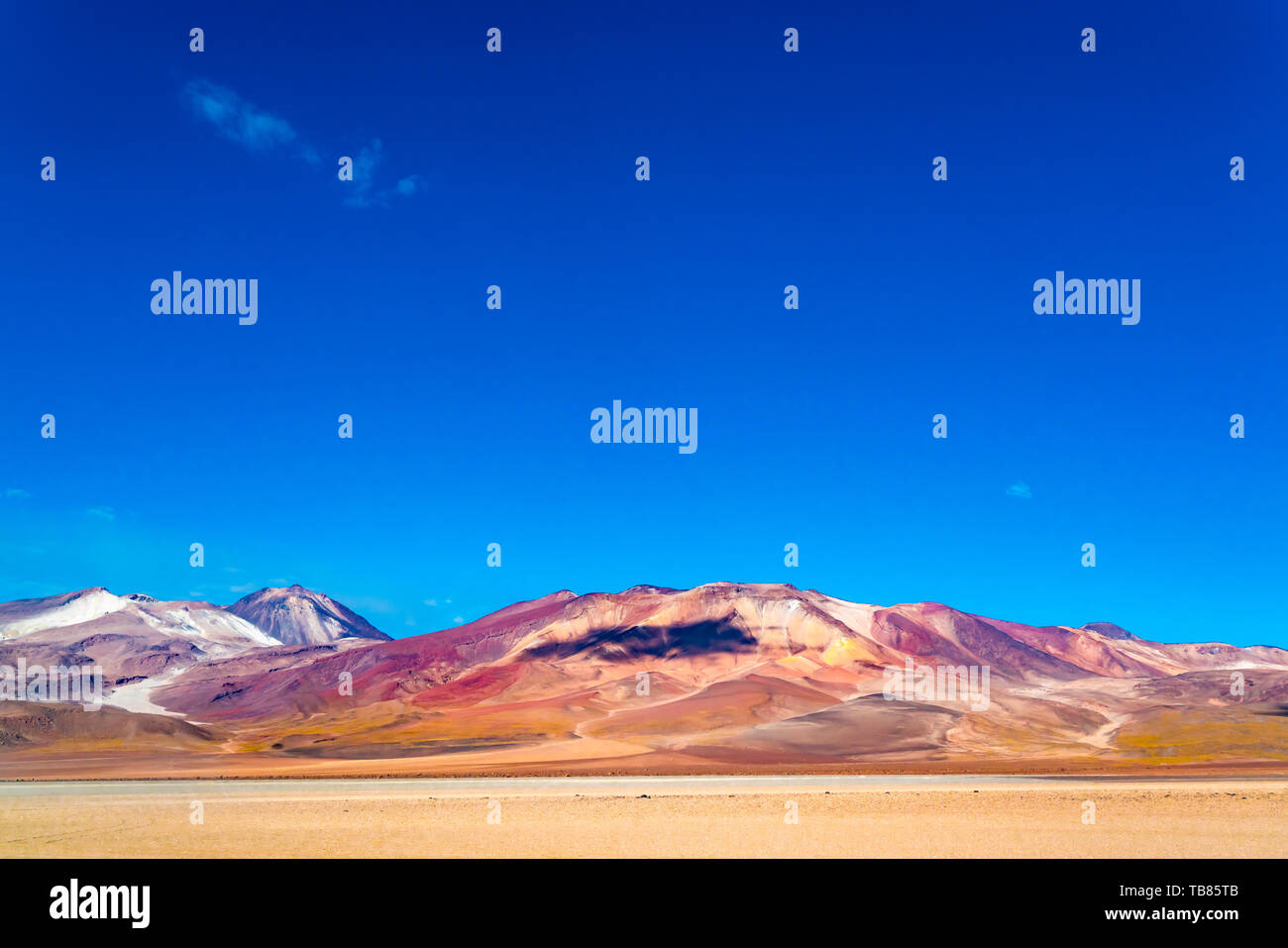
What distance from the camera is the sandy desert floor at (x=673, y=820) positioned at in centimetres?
3153

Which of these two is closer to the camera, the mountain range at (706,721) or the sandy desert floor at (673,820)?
the sandy desert floor at (673,820)

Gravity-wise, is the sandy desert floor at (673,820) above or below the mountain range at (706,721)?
above

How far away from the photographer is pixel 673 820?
38.4 m

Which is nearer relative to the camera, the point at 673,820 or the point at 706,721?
the point at 673,820

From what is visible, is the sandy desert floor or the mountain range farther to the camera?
the mountain range

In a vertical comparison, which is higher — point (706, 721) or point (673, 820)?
point (673, 820)

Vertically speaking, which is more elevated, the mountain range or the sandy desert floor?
the sandy desert floor

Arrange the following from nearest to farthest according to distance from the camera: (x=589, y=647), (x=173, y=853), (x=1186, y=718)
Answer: (x=173, y=853)
(x=1186, y=718)
(x=589, y=647)

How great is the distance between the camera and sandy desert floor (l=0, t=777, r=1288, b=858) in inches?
1241

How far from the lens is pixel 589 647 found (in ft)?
648
